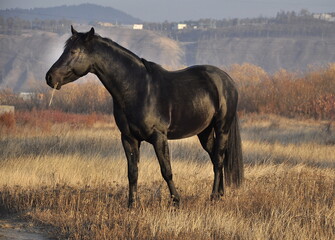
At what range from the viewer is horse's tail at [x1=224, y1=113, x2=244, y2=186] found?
10.6 metres

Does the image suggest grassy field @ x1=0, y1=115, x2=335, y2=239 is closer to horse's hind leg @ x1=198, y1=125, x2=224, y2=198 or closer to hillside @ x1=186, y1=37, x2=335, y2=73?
horse's hind leg @ x1=198, y1=125, x2=224, y2=198

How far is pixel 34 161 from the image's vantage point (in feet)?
43.6

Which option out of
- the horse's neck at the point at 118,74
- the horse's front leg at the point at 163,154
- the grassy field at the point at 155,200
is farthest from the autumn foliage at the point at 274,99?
the horse's neck at the point at 118,74

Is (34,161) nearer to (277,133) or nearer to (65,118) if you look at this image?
(277,133)

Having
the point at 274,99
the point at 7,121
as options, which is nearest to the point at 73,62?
the point at 7,121

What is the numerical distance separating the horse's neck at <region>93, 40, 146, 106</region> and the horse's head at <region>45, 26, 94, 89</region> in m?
0.21

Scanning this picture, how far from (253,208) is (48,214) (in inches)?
108

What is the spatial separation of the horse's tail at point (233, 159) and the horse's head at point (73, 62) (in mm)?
2890

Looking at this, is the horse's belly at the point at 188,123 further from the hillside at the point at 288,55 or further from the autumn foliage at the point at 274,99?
the hillside at the point at 288,55

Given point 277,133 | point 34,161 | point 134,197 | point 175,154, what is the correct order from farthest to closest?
point 277,133 < point 175,154 < point 34,161 < point 134,197

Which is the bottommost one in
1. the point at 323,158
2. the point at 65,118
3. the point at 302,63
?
the point at 302,63

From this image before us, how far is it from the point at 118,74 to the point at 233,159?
2707mm

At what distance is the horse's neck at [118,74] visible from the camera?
874 centimetres

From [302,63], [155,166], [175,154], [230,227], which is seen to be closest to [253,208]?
[230,227]
